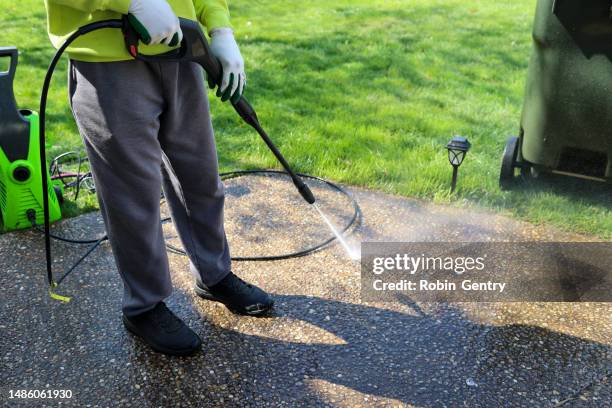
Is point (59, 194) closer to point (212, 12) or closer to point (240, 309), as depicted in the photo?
point (240, 309)

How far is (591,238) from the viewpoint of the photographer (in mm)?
2855

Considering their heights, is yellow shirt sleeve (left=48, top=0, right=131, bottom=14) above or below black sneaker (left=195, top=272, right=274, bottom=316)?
above

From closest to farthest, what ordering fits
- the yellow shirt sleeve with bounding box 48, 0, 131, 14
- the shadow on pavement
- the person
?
the yellow shirt sleeve with bounding box 48, 0, 131, 14
the person
the shadow on pavement

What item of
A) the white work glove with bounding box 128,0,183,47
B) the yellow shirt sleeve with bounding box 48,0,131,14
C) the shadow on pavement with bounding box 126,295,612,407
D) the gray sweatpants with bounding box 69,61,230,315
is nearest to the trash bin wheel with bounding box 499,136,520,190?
the shadow on pavement with bounding box 126,295,612,407

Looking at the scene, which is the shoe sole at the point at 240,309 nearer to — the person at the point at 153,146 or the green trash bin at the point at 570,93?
the person at the point at 153,146

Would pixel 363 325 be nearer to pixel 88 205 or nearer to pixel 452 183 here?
pixel 452 183

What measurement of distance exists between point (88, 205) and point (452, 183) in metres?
1.84

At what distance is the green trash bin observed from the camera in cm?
269

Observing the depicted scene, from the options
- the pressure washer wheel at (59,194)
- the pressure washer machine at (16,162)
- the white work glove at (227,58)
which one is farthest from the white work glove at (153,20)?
the pressure washer wheel at (59,194)

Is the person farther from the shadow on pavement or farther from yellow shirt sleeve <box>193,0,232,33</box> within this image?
the shadow on pavement

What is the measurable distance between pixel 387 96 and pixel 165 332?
2985mm

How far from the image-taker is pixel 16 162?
285 cm

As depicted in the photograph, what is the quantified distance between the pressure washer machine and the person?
948 mm

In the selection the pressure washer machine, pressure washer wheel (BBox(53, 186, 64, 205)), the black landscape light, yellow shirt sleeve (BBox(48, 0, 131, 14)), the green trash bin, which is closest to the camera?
yellow shirt sleeve (BBox(48, 0, 131, 14))
